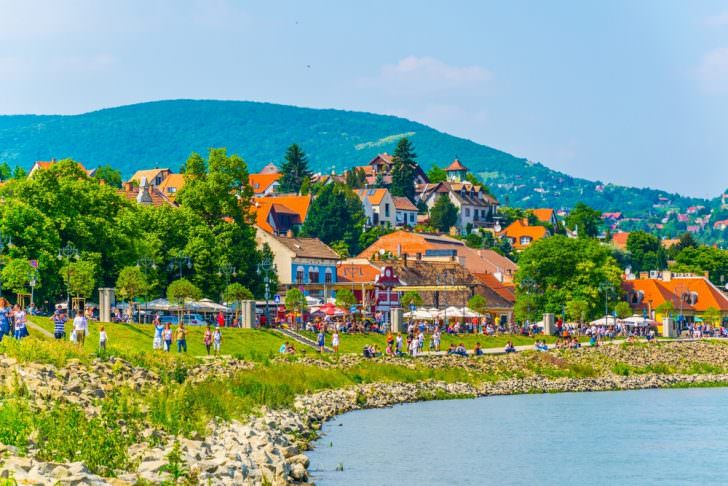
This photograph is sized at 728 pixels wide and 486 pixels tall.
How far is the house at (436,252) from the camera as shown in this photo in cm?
13250

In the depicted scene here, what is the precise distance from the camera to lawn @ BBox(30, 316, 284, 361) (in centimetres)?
5750

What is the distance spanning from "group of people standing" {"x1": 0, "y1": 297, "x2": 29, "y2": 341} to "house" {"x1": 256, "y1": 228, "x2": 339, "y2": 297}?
62137 millimetres

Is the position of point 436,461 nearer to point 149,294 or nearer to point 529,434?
point 529,434

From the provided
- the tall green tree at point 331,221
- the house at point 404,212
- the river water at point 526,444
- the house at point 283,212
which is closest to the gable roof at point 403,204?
the house at point 404,212

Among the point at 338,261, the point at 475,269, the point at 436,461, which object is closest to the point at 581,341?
the point at 338,261

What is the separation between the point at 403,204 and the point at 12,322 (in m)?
144

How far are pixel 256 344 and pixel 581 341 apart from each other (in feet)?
115

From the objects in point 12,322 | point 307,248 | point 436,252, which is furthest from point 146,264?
point 436,252

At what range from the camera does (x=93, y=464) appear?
24.8m

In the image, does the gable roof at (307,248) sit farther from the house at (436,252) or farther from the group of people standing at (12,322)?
the group of people standing at (12,322)

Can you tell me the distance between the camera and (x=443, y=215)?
192 metres

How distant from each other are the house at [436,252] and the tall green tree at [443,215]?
37.8 meters

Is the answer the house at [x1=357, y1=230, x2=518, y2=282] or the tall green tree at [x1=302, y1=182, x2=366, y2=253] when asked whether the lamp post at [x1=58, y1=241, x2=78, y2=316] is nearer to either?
the house at [x1=357, y1=230, x2=518, y2=282]

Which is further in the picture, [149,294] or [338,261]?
[338,261]
